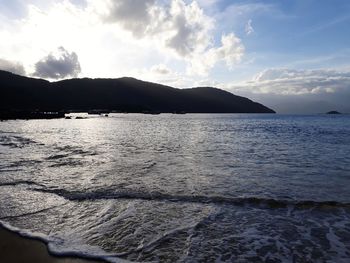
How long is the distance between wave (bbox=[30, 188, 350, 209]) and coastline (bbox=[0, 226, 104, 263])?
423cm

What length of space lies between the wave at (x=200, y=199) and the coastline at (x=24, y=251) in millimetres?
4227

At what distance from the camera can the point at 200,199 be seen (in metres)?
12.6

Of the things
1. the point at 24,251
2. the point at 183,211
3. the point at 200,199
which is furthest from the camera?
the point at 200,199

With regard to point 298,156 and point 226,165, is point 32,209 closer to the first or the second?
point 226,165

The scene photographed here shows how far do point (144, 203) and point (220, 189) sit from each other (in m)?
3.87

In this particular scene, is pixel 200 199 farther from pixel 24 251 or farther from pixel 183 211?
pixel 24 251

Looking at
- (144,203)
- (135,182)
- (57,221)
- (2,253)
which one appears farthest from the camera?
(135,182)

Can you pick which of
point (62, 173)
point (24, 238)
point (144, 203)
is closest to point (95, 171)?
point (62, 173)

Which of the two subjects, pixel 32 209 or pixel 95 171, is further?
pixel 95 171

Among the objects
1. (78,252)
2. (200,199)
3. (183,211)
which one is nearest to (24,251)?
(78,252)

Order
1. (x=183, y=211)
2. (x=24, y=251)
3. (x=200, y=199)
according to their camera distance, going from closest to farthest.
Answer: (x=24, y=251), (x=183, y=211), (x=200, y=199)

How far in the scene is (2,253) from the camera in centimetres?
738

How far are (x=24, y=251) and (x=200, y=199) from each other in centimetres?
687

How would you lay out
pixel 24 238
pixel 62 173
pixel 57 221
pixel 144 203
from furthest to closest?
1. pixel 62 173
2. pixel 144 203
3. pixel 57 221
4. pixel 24 238
